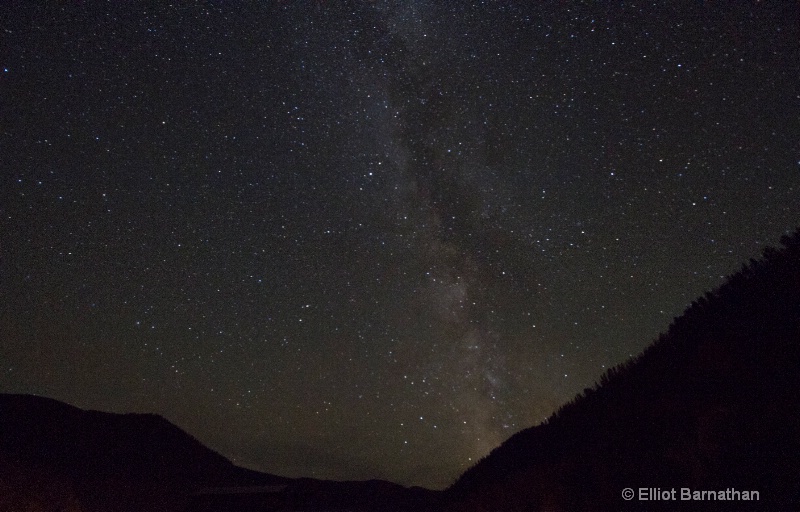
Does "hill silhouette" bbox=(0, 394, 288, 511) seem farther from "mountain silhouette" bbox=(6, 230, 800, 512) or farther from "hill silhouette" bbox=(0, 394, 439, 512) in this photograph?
"mountain silhouette" bbox=(6, 230, 800, 512)

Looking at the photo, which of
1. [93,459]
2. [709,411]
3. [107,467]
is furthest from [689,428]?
[93,459]

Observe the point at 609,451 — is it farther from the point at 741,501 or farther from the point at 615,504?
the point at 741,501

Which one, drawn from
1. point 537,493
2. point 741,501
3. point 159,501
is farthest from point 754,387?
point 159,501

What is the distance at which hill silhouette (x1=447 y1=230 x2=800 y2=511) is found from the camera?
11.7 feet

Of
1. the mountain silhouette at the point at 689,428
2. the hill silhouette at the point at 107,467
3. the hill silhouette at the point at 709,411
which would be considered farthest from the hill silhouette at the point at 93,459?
the hill silhouette at the point at 709,411

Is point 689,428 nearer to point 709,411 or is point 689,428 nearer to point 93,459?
point 709,411

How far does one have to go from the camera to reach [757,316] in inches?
155

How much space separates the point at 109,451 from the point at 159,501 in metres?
3.19

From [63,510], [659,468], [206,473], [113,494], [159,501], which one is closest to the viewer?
[659,468]

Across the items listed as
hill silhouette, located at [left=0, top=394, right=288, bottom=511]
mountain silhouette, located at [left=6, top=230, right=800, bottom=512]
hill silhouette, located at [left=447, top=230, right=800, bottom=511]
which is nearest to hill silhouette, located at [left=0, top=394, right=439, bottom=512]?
hill silhouette, located at [left=0, top=394, right=288, bottom=511]

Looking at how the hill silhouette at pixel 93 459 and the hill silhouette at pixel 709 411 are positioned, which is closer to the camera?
the hill silhouette at pixel 709 411

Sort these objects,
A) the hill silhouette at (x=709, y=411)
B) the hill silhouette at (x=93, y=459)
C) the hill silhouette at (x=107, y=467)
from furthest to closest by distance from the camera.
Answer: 1. the hill silhouette at (x=93, y=459)
2. the hill silhouette at (x=107, y=467)
3. the hill silhouette at (x=709, y=411)

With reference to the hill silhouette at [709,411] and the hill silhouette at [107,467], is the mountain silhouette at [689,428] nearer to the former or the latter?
the hill silhouette at [709,411]

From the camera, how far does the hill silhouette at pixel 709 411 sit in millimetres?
3555
